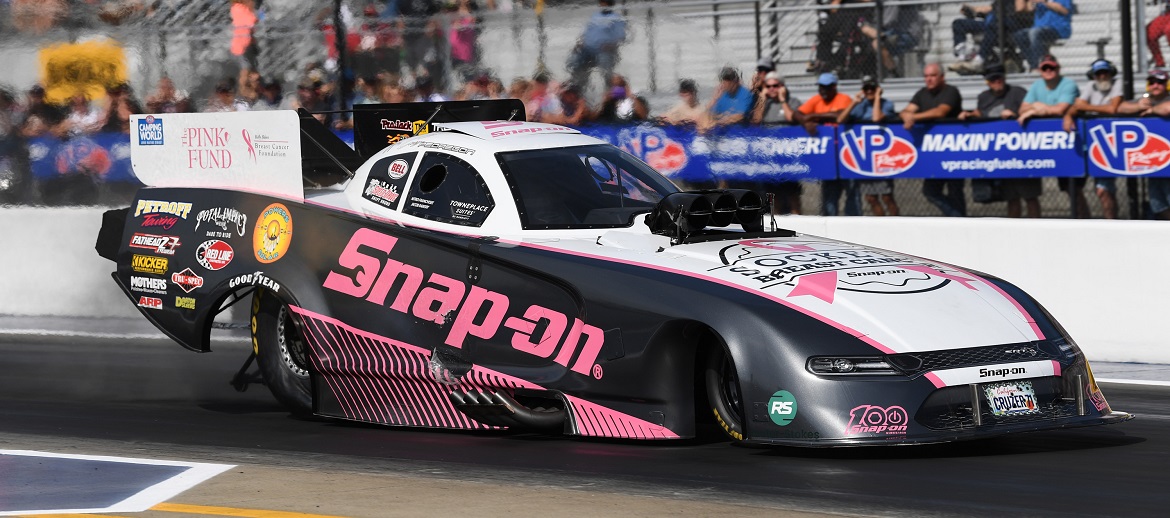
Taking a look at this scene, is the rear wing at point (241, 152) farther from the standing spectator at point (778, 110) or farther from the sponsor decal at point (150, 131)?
→ the standing spectator at point (778, 110)

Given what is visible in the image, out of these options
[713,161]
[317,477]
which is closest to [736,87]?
[713,161]

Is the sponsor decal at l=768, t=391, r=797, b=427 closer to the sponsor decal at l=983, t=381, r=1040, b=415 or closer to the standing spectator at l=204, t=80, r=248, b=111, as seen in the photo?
the sponsor decal at l=983, t=381, r=1040, b=415

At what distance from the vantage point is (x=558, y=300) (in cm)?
783

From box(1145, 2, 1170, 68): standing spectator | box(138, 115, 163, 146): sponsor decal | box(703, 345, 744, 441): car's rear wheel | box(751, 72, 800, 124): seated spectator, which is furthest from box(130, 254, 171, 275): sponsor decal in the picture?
box(1145, 2, 1170, 68): standing spectator

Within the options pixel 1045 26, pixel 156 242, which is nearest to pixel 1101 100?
pixel 1045 26

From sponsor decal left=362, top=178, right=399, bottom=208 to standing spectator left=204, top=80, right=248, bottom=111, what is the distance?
9513 millimetres

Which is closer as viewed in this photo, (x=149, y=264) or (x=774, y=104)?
(x=149, y=264)

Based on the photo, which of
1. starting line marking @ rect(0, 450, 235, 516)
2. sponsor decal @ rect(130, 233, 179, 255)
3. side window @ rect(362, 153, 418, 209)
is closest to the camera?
starting line marking @ rect(0, 450, 235, 516)

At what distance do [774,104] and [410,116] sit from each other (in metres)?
5.43

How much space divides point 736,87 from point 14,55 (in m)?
8.81

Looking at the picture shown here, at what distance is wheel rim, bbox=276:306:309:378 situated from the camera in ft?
30.4

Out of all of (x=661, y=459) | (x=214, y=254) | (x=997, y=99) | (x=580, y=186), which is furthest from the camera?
(x=997, y=99)

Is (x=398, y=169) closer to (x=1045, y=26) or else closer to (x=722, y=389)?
(x=722, y=389)

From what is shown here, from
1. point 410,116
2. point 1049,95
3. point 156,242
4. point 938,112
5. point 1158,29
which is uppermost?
point 1158,29
